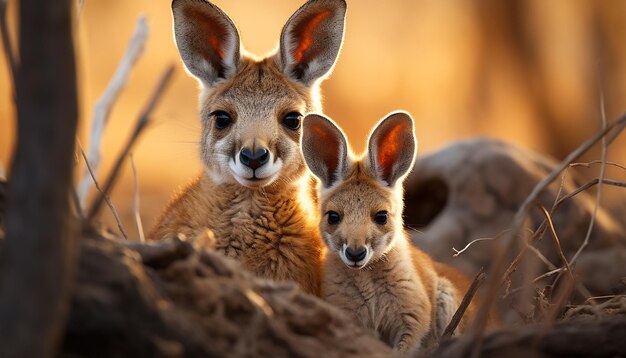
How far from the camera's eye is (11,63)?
3189 mm

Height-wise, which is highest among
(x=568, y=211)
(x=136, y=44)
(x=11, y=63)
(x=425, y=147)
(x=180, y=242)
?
(x=425, y=147)

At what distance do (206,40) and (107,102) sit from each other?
3.40 ft

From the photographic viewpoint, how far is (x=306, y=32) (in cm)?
611

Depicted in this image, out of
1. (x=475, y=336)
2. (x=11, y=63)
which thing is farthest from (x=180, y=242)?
(x=475, y=336)

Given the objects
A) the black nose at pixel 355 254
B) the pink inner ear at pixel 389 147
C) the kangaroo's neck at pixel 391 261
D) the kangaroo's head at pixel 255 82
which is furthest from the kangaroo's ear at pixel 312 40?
the black nose at pixel 355 254

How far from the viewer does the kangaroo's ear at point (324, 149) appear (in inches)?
222

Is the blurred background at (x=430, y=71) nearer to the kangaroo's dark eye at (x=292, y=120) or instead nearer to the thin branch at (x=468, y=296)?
the kangaroo's dark eye at (x=292, y=120)

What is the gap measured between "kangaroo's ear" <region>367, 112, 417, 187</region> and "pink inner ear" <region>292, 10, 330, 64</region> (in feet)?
2.89

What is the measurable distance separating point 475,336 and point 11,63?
186cm

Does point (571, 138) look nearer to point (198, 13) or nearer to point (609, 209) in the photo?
point (609, 209)

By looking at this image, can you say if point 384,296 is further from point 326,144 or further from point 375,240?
point 326,144

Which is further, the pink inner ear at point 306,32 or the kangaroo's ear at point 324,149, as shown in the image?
the pink inner ear at point 306,32

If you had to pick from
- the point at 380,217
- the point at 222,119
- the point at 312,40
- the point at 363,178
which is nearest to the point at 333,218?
the point at 380,217

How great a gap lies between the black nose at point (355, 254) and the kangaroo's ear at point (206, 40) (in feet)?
5.23
